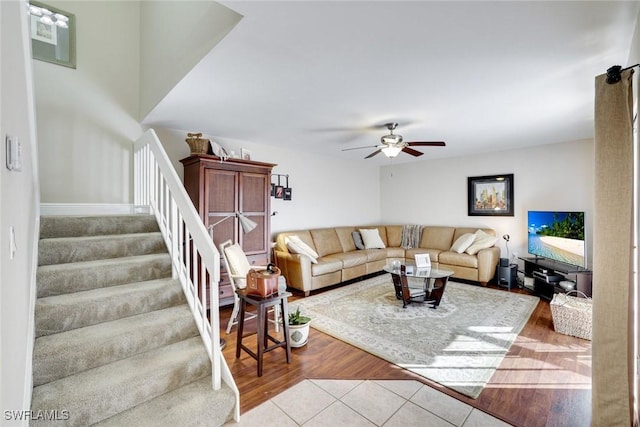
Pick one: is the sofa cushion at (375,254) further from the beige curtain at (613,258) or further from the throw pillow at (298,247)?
the beige curtain at (613,258)

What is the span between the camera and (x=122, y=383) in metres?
1.61

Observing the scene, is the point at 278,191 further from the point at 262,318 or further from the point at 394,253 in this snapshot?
the point at 262,318

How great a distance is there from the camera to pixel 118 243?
2520 millimetres

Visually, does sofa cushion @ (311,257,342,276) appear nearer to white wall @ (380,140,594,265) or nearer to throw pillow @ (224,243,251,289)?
throw pillow @ (224,243,251,289)

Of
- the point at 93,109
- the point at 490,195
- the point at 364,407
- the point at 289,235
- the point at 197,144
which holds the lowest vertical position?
the point at 364,407

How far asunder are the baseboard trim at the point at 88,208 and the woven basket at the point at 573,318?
4514 millimetres

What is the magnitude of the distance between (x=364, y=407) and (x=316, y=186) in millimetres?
4106

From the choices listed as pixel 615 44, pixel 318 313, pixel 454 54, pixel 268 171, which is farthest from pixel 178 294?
pixel 615 44

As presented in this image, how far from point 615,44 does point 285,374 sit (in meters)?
3.18

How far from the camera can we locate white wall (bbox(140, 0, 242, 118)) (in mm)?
1898

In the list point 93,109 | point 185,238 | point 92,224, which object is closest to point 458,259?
point 185,238

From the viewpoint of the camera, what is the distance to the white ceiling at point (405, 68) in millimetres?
1568

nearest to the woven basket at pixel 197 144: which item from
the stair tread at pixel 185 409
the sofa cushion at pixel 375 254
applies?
the stair tread at pixel 185 409

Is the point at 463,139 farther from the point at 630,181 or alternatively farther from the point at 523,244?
the point at 630,181
